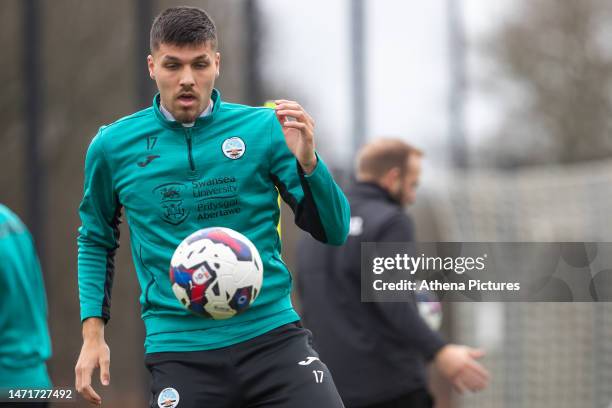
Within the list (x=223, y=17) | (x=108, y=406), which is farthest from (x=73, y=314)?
(x=223, y=17)

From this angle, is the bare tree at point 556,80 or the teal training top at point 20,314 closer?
the teal training top at point 20,314

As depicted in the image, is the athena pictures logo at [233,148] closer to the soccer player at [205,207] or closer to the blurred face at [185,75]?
the soccer player at [205,207]

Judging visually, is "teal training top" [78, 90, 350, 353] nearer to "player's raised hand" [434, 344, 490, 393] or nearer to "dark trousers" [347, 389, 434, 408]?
"player's raised hand" [434, 344, 490, 393]

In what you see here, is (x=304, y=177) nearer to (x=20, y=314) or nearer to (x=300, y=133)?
(x=300, y=133)

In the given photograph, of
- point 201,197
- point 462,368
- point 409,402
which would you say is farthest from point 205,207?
point 409,402

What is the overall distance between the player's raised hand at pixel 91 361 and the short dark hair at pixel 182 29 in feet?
3.18

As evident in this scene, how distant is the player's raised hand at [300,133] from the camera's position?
Result: 3227 mm

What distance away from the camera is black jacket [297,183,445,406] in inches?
205

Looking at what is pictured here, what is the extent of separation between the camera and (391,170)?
5.55m

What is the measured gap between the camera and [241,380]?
326cm

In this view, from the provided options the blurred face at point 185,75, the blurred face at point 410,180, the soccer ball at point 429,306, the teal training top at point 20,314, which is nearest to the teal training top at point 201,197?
the blurred face at point 185,75

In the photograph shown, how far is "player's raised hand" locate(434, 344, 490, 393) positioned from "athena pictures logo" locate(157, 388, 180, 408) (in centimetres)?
214

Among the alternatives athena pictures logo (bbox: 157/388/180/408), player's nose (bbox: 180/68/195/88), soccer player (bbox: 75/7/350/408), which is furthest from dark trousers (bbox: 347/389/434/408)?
player's nose (bbox: 180/68/195/88)

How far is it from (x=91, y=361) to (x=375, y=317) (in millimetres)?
2287
